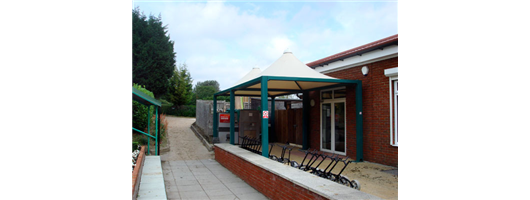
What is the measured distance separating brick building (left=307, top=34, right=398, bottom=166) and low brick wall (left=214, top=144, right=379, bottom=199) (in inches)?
139

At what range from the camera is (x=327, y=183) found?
4695 millimetres

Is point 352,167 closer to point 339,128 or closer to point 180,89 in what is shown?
point 339,128

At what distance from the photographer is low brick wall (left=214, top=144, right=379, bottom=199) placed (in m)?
4.21

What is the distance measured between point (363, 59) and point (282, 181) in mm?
5365

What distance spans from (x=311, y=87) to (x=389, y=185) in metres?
5.29

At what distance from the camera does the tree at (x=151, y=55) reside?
35281mm

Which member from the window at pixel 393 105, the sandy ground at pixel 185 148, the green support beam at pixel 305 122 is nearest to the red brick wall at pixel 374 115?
the window at pixel 393 105

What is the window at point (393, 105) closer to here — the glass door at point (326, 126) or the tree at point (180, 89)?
the glass door at point (326, 126)

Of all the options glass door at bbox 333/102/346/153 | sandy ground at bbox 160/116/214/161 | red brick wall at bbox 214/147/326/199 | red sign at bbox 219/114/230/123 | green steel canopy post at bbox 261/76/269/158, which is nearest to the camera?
red brick wall at bbox 214/147/326/199

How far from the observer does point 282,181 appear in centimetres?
535

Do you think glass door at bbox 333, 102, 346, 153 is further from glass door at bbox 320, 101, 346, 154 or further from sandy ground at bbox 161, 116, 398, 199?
sandy ground at bbox 161, 116, 398, 199

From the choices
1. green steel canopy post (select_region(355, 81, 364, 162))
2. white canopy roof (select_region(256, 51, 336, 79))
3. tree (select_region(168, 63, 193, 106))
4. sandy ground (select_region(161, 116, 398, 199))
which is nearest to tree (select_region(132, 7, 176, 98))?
tree (select_region(168, 63, 193, 106))

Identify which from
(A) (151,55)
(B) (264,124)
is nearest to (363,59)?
(B) (264,124)
